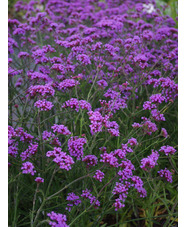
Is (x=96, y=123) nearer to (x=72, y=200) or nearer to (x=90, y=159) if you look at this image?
(x=90, y=159)

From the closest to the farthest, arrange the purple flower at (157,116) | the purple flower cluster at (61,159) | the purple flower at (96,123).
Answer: the purple flower cluster at (61,159)
the purple flower at (96,123)
the purple flower at (157,116)

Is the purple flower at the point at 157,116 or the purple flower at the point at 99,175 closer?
the purple flower at the point at 99,175

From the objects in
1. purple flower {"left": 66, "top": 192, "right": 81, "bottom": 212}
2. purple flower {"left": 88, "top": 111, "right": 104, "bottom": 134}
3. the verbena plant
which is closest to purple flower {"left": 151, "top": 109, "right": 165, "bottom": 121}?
the verbena plant

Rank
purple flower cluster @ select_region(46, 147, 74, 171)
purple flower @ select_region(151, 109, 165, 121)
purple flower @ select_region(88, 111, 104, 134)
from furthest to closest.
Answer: purple flower @ select_region(151, 109, 165, 121) → purple flower @ select_region(88, 111, 104, 134) → purple flower cluster @ select_region(46, 147, 74, 171)

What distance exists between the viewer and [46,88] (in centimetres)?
150

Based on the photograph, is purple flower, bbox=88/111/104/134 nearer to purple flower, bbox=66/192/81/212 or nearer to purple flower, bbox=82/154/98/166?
purple flower, bbox=82/154/98/166

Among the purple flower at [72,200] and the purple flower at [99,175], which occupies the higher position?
the purple flower at [99,175]

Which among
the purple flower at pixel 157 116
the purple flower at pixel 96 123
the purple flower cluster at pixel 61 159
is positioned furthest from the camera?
the purple flower at pixel 157 116

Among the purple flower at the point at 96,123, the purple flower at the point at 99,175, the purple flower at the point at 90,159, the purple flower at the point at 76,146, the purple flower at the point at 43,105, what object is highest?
the purple flower at the point at 43,105

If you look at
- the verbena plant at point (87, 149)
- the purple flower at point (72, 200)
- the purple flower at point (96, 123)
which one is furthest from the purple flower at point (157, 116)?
the purple flower at point (72, 200)

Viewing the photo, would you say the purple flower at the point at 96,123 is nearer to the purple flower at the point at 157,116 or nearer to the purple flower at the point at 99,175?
the purple flower at the point at 99,175
